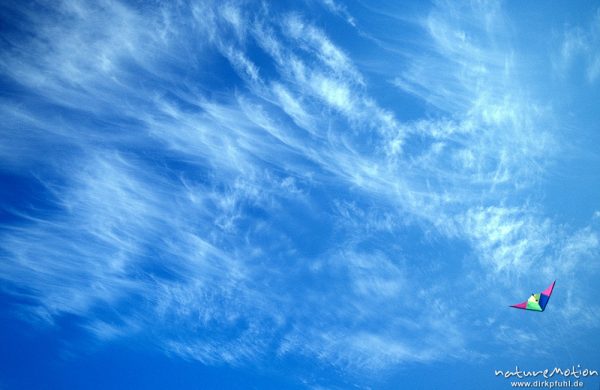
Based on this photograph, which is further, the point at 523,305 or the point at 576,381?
the point at 576,381

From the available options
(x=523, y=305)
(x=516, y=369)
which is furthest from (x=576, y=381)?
(x=523, y=305)

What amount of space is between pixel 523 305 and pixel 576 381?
28.8 feet

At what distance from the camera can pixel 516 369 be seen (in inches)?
948

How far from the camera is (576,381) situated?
22969 mm

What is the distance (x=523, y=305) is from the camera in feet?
67.7

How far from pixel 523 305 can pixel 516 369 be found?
23.9 feet

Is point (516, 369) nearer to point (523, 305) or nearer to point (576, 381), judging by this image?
point (576, 381)

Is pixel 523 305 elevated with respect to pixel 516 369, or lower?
elevated

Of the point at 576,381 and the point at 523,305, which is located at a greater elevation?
the point at 523,305

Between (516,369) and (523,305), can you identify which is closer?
(523,305)

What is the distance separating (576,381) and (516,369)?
12.5 ft
